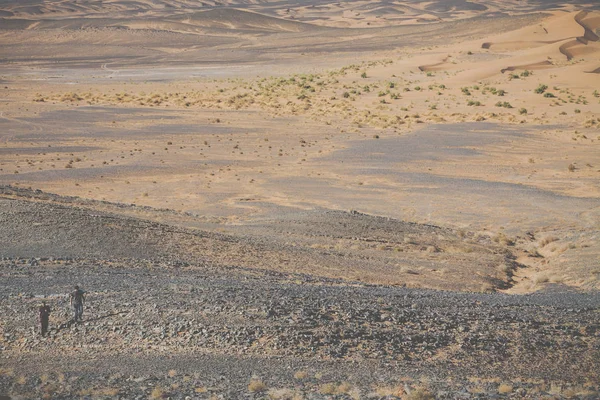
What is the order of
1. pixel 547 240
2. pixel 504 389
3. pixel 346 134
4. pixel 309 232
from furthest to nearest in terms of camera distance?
1. pixel 346 134
2. pixel 547 240
3. pixel 309 232
4. pixel 504 389

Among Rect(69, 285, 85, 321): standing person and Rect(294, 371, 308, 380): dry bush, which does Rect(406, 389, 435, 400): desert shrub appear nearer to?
Rect(294, 371, 308, 380): dry bush

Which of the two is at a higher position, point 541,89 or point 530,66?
point 530,66

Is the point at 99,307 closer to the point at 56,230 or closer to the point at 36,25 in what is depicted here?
the point at 56,230

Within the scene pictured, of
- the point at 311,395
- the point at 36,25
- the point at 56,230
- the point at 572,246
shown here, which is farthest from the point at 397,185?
the point at 36,25

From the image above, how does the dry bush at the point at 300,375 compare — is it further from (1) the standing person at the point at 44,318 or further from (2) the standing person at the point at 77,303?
(1) the standing person at the point at 44,318

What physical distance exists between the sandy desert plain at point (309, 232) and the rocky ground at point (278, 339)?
Result: 46 mm

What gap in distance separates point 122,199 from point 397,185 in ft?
35.3

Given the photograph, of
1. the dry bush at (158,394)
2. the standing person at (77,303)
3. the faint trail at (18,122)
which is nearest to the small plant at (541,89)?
the faint trail at (18,122)

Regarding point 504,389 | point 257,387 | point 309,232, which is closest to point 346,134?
point 309,232

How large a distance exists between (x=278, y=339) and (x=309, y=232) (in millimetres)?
10565

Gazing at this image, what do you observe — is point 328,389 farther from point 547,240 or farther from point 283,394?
point 547,240

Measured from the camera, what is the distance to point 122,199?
2775cm

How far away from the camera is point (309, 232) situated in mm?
21906

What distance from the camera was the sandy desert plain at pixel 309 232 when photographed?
425 inches
